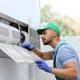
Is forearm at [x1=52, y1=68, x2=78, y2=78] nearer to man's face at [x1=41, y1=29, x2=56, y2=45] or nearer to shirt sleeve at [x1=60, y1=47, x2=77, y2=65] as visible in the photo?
shirt sleeve at [x1=60, y1=47, x2=77, y2=65]

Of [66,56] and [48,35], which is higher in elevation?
[48,35]

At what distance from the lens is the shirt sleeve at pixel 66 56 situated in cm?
247

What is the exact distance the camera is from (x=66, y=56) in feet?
8.14

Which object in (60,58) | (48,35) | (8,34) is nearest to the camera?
(8,34)

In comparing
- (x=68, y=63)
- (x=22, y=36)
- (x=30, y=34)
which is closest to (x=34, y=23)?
(x=30, y=34)

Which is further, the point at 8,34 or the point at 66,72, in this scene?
the point at 66,72

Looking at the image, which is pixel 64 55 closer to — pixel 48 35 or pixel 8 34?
pixel 48 35

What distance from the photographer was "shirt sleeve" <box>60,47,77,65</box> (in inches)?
97.1

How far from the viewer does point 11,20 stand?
2.59m

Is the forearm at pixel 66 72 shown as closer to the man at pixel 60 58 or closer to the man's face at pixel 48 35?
the man at pixel 60 58

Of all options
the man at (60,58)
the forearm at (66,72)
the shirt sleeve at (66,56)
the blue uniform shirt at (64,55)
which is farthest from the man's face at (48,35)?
the forearm at (66,72)

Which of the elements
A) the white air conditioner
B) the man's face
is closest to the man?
the man's face

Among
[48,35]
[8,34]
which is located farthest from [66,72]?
[8,34]

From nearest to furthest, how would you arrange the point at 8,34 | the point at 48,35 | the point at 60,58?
the point at 8,34 → the point at 60,58 → the point at 48,35
